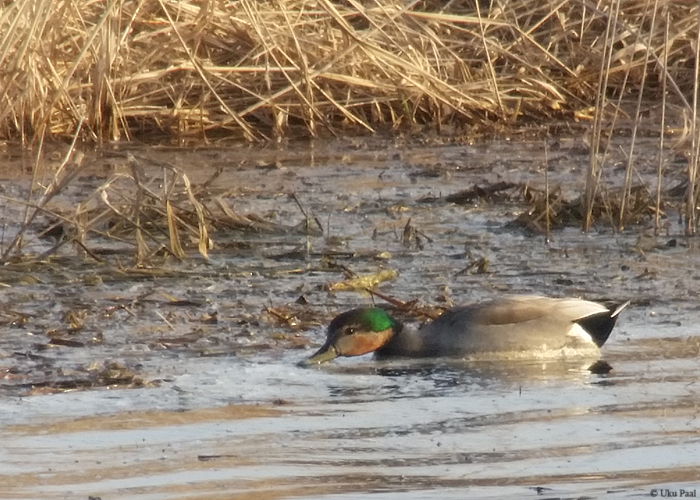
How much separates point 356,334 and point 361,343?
0.21 feet

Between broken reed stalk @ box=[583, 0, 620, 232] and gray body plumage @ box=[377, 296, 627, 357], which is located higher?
broken reed stalk @ box=[583, 0, 620, 232]

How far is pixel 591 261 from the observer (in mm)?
7898

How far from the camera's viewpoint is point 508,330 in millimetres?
6215

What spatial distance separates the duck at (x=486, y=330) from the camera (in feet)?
20.2

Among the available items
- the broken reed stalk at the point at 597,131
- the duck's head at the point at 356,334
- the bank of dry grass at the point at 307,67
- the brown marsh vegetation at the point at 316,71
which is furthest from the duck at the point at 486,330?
the bank of dry grass at the point at 307,67

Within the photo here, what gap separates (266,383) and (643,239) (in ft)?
10.9

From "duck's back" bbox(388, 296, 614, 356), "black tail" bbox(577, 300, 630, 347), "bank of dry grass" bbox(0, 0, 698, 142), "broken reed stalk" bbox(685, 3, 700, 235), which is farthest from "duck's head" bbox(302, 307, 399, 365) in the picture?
"bank of dry grass" bbox(0, 0, 698, 142)

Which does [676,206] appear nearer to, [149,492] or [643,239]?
[643,239]

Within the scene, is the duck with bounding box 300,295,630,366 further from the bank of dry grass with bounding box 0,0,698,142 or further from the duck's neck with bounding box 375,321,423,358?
the bank of dry grass with bounding box 0,0,698,142

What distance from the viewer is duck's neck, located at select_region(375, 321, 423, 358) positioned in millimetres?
6270

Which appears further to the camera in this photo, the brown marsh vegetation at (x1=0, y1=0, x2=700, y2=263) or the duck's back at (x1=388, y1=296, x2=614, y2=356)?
the brown marsh vegetation at (x1=0, y1=0, x2=700, y2=263)

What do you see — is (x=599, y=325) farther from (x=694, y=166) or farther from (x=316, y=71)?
(x=316, y=71)

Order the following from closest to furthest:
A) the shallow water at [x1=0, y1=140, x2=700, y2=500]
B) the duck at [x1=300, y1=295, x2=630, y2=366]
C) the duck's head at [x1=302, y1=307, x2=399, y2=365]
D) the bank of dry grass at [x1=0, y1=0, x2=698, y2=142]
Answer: the shallow water at [x1=0, y1=140, x2=700, y2=500] → the duck's head at [x1=302, y1=307, x2=399, y2=365] → the duck at [x1=300, y1=295, x2=630, y2=366] → the bank of dry grass at [x1=0, y1=0, x2=698, y2=142]

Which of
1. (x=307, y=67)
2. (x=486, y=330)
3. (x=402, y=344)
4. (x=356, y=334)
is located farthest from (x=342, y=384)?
(x=307, y=67)
